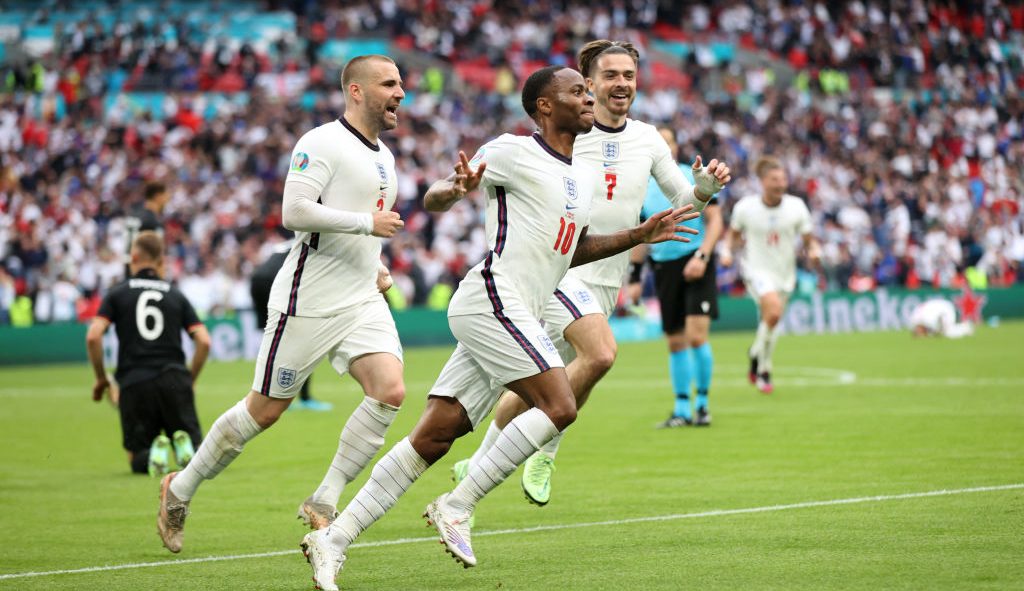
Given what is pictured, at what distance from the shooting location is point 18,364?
24375mm

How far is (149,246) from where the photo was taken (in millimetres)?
11516

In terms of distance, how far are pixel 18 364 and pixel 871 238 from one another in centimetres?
2049

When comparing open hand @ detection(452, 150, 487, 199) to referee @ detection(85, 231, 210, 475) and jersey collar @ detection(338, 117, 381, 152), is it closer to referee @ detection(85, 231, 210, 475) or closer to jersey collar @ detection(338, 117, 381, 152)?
jersey collar @ detection(338, 117, 381, 152)

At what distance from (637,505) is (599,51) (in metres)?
2.99

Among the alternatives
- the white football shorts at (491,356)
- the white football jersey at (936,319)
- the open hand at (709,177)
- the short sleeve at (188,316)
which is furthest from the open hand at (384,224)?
the white football jersey at (936,319)

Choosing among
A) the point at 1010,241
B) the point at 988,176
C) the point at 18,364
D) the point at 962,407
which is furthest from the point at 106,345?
the point at 988,176

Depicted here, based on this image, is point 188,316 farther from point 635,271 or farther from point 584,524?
point 584,524

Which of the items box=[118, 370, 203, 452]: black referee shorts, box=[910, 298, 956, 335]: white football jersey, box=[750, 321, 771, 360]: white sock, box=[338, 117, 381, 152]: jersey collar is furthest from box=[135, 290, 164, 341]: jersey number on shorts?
box=[910, 298, 956, 335]: white football jersey

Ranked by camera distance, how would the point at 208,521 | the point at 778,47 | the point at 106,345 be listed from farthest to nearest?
the point at 778,47 < the point at 106,345 < the point at 208,521

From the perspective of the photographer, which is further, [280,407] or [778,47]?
[778,47]

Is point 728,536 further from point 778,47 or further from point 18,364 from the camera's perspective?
point 778,47

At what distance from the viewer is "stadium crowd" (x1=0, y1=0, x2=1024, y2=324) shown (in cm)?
2880

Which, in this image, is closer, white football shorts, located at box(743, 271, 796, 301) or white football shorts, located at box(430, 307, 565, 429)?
white football shorts, located at box(430, 307, 565, 429)

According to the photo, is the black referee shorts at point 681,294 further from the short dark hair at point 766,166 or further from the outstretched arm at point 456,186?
the outstretched arm at point 456,186
